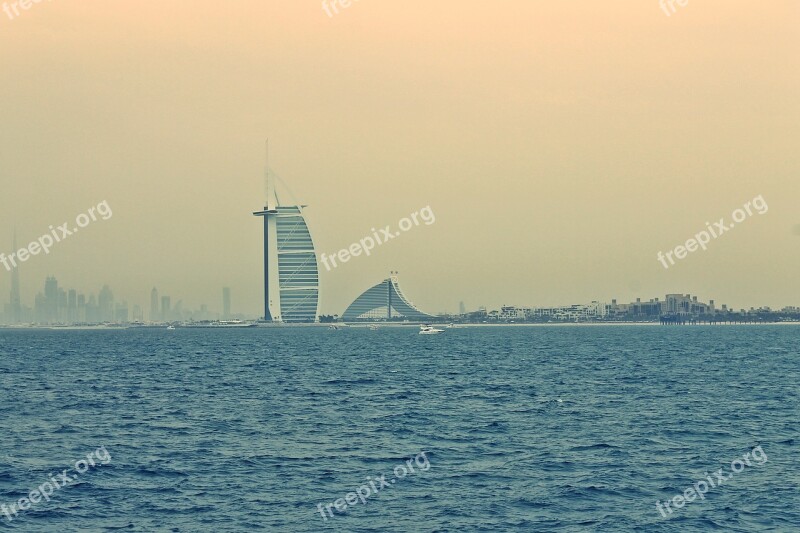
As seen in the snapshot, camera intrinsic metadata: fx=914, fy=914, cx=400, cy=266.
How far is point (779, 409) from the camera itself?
60.4 m

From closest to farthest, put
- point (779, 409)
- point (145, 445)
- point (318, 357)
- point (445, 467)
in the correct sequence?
point (445, 467) < point (145, 445) < point (779, 409) < point (318, 357)

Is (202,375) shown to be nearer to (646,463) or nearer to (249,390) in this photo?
(249,390)

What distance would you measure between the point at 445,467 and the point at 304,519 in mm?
10048

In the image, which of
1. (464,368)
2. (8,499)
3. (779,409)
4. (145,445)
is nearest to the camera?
(8,499)

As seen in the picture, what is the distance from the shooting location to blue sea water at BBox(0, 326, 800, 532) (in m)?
31.8

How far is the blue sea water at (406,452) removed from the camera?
31.8 metres

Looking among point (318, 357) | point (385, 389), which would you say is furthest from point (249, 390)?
point (318, 357)

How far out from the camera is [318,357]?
13325 centimetres

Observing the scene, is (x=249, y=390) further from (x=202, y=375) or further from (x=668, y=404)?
(x=668, y=404)

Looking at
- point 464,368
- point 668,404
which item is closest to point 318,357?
point 464,368

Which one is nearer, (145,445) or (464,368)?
(145,445)

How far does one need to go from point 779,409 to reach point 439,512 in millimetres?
36797

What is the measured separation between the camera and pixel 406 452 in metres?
43.5

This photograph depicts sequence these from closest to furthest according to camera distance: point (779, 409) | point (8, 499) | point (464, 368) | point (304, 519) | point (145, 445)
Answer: point (304, 519)
point (8, 499)
point (145, 445)
point (779, 409)
point (464, 368)
